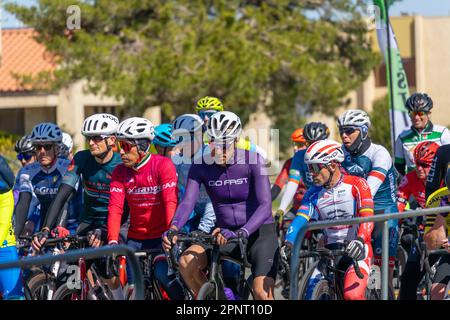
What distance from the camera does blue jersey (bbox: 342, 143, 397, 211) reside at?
33.6ft

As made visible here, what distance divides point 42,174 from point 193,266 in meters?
2.84

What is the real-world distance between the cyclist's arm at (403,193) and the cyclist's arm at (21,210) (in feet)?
12.2

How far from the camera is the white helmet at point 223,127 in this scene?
8.62 metres

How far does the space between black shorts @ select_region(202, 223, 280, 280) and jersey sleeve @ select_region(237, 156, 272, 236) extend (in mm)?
175

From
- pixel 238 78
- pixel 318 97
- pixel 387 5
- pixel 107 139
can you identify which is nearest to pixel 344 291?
pixel 107 139

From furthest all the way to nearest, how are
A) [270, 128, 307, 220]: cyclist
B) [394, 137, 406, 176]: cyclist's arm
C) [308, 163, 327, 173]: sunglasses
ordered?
[270, 128, 307, 220]: cyclist
[394, 137, 406, 176]: cyclist's arm
[308, 163, 327, 173]: sunglasses

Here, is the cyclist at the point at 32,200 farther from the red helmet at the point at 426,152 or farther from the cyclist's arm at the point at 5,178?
the red helmet at the point at 426,152

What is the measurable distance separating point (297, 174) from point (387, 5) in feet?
13.1

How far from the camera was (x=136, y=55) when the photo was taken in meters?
28.0

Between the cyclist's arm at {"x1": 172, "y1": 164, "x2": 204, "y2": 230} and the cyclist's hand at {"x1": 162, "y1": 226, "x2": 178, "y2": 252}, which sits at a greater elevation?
the cyclist's arm at {"x1": 172, "y1": 164, "x2": 204, "y2": 230}

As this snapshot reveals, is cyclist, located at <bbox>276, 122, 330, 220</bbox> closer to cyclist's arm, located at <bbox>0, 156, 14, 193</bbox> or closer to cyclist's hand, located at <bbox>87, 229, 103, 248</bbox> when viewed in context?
cyclist's hand, located at <bbox>87, 229, 103, 248</bbox>

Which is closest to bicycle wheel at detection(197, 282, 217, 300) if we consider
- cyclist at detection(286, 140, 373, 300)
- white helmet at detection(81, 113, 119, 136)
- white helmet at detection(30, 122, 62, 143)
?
cyclist at detection(286, 140, 373, 300)

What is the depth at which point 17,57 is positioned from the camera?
37.3 meters

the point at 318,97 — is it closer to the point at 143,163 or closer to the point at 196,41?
the point at 196,41
